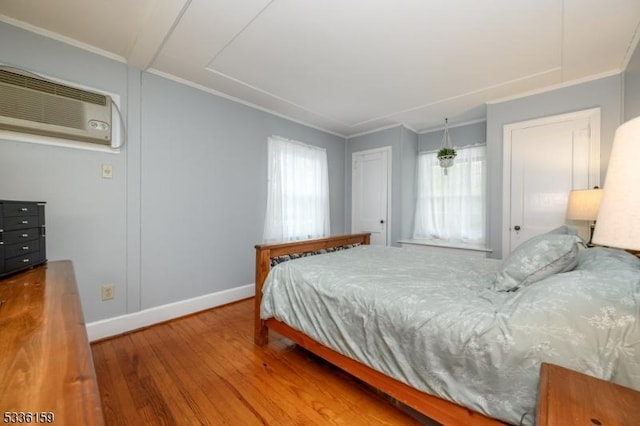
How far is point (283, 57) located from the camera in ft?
7.55

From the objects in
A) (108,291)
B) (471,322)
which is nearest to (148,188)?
(108,291)

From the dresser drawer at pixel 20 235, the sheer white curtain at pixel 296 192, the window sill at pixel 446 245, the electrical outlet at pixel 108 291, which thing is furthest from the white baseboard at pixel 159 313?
the window sill at pixel 446 245

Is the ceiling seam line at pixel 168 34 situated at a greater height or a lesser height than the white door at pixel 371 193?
greater

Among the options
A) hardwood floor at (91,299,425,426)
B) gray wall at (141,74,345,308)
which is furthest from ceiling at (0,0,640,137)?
hardwood floor at (91,299,425,426)

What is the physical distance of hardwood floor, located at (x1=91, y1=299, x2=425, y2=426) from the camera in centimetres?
145

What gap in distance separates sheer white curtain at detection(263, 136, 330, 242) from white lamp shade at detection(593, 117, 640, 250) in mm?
3165

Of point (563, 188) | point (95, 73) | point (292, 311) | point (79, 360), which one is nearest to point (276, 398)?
point (292, 311)

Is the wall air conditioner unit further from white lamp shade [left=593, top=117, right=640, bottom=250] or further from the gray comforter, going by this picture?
white lamp shade [left=593, top=117, right=640, bottom=250]

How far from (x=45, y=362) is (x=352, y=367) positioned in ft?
4.52

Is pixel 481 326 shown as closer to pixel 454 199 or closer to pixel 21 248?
pixel 21 248

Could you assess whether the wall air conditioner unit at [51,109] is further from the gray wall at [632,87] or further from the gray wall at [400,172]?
the gray wall at [632,87]

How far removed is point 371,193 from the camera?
4.34m

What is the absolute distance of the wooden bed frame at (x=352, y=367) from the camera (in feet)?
3.85

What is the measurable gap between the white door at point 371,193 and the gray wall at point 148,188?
1.75 m
